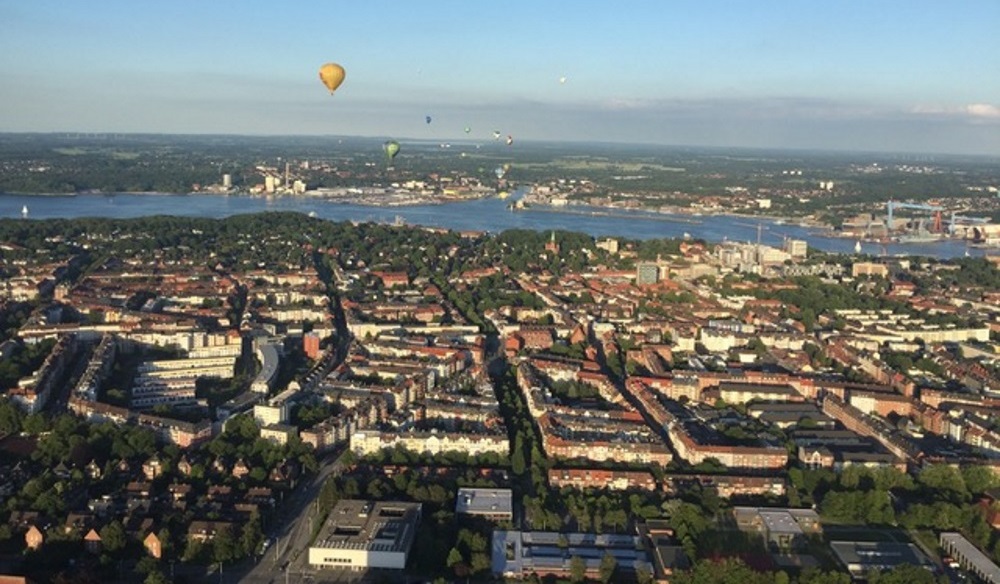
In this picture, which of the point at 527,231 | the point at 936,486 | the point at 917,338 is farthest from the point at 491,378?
the point at 527,231

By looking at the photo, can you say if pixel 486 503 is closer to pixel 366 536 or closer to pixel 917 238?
pixel 366 536

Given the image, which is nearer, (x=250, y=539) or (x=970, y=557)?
(x=250, y=539)

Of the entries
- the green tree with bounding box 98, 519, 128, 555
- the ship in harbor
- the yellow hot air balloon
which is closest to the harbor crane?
the ship in harbor

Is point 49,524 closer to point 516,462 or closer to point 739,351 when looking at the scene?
point 516,462

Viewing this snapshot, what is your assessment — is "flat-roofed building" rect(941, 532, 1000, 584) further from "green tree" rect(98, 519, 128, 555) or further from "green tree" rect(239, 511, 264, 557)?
"green tree" rect(98, 519, 128, 555)

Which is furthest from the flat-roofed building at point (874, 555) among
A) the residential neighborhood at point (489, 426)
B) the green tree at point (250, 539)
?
the green tree at point (250, 539)

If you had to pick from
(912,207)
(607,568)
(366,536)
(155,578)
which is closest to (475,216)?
(912,207)

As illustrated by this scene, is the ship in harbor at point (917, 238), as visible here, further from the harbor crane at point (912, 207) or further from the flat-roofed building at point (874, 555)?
the flat-roofed building at point (874, 555)
